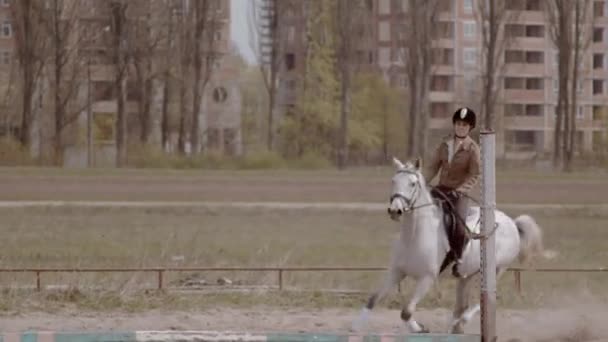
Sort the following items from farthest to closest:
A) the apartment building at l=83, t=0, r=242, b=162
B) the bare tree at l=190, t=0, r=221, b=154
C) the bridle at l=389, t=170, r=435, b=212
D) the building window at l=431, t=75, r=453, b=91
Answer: the building window at l=431, t=75, r=453, b=91 → the apartment building at l=83, t=0, r=242, b=162 → the bare tree at l=190, t=0, r=221, b=154 → the bridle at l=389, t=170, r=435, b=212

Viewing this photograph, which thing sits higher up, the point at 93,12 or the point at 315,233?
the point at 93,12

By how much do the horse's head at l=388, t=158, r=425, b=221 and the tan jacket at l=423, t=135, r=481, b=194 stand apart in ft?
1.48

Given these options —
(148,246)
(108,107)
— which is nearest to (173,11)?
(108,107)

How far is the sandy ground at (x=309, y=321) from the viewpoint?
1130cm

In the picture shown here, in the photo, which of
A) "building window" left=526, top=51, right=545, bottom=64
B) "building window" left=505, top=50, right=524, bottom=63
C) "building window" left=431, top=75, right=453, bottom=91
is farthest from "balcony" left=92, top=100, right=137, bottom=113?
"building window" left=526, top=51, right=545, bottom=64

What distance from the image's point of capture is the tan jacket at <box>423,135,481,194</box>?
10.4m

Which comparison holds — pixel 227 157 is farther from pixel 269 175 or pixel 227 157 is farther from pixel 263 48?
pixel 263 48

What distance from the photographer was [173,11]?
43.3 m

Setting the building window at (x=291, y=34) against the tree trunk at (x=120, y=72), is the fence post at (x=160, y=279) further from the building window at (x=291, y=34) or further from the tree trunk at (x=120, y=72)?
the building window at (x=291, y=34)

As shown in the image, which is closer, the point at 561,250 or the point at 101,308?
the point at 101,308

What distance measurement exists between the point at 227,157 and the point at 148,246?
18.7 m

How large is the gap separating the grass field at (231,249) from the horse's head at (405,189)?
12.0ft

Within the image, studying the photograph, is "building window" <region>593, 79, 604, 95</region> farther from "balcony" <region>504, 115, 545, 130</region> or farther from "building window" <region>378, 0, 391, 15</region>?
"building window" <region>378, 0, 391, 15</region>

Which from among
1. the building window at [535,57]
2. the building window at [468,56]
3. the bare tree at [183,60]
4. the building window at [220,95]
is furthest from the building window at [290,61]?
the building window at [535,57]
